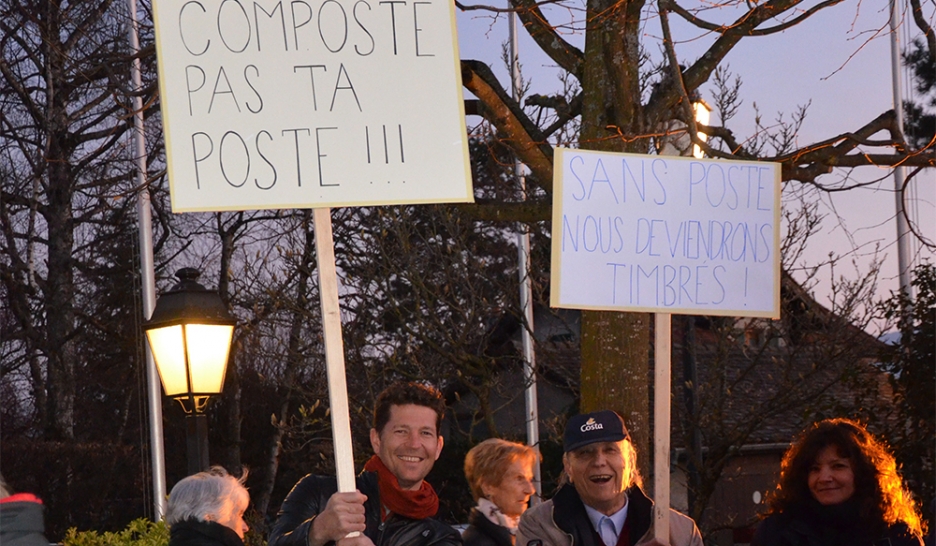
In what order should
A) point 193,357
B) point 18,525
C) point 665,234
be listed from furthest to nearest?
point 193,357, point 665,234, point 18,525

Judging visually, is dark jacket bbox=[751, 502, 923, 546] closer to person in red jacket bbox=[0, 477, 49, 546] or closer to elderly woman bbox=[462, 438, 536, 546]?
elderly woman bbox=[462, 438, 536, 546]

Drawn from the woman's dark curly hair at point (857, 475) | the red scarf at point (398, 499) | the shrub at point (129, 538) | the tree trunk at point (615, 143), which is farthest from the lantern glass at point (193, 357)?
the woman's dark curly hair at point (857, 475)

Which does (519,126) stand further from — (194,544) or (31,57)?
(31,57)

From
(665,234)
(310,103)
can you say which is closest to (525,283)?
(665,234)

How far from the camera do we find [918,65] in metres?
20.9

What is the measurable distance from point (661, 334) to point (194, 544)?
78.4 inches

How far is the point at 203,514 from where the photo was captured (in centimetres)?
457

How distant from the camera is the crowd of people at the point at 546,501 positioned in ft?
13.1

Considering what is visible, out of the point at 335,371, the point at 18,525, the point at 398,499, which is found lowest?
the point at 398,499

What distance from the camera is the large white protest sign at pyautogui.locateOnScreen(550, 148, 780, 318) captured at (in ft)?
14.5

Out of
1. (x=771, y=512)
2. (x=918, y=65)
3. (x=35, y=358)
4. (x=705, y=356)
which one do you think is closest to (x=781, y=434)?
(x=705, y=356)

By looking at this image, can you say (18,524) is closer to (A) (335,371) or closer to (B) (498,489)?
(A) (335,371)

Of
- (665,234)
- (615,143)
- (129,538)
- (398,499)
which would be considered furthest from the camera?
(129,538)

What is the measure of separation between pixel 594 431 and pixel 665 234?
0.85m
